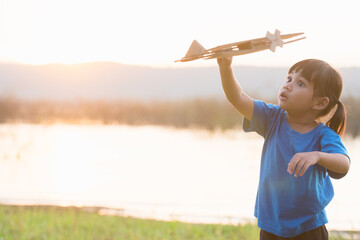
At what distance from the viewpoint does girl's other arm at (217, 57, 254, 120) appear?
1962 millimetres

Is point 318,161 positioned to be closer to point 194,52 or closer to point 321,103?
point 321,103

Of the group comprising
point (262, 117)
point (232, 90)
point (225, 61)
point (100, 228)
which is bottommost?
point (100, 228)

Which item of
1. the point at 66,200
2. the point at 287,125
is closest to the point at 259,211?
the point at 287,125

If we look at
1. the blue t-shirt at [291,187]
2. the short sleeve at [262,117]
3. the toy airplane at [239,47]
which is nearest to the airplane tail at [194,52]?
the toy airplane at [239,47]

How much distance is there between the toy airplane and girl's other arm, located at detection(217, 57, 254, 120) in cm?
8

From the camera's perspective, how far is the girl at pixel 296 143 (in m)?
1.99

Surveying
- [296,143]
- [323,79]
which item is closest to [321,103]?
[323,79]

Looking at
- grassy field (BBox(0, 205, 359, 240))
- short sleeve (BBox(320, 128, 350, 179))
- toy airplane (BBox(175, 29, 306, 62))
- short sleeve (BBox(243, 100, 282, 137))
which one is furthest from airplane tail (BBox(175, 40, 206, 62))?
grassy field (BBox(0, 205, 359, 240))

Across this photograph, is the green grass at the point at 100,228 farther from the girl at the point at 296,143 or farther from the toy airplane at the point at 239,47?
the toy airplane at the point at 239,47

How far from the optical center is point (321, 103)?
6.80ft

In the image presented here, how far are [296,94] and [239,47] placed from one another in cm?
33

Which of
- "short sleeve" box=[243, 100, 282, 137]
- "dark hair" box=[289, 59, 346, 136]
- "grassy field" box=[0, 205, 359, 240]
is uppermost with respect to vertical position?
"dark hair" box=[289, 59, 346, 136]

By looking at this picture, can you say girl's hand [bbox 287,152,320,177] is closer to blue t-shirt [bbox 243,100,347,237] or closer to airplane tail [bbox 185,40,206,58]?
blue t-shirt [bbox 243,100,347,237]

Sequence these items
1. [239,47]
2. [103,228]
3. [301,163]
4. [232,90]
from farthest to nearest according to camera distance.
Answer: [103,228]
[232,90]
[239,47]
[301,163]
